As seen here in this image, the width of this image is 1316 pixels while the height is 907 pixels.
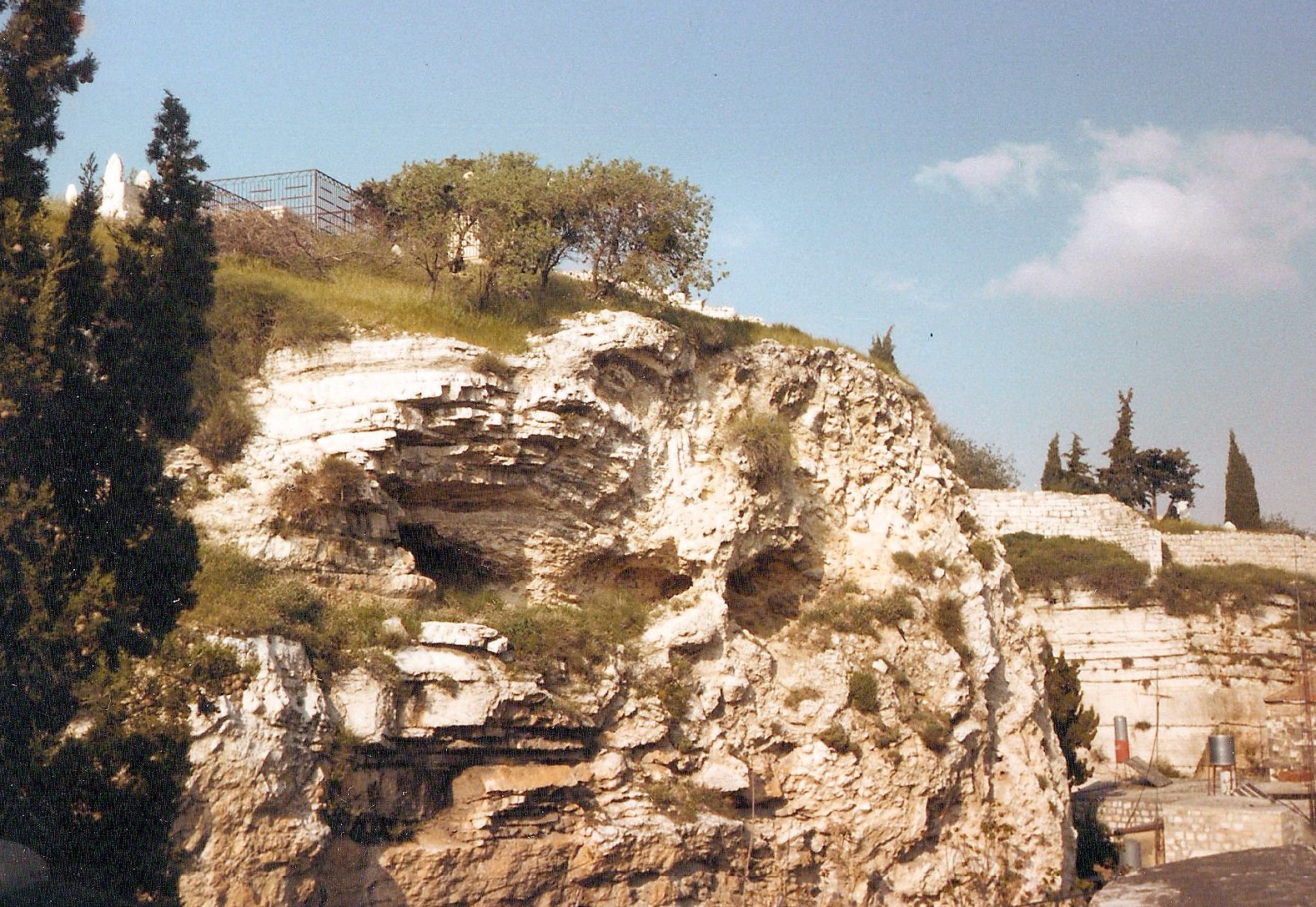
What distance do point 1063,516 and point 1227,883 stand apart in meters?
20.5

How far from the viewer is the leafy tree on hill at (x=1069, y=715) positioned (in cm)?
2406

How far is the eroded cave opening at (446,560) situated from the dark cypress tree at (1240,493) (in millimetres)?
26034

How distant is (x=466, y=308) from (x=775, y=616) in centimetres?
602

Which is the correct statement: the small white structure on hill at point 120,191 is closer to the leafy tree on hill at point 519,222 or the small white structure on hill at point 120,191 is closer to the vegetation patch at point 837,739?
the leafy tree on hill at point 519,222

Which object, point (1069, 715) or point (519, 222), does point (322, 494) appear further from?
point (1069, 715)

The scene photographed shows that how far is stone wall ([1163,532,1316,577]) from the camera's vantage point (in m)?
29.3

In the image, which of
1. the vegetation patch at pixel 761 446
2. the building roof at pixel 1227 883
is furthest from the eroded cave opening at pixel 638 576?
the building roof at pixel 1227 883

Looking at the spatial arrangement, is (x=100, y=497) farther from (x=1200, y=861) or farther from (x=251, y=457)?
(x=1200, y=861)

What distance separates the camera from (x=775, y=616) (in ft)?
60.3

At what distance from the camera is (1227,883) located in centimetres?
1103

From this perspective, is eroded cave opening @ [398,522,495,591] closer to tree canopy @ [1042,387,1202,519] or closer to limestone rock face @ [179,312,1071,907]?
limestone rock face @ [179,312,1071,907]

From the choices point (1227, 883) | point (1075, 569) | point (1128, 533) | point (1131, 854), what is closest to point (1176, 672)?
point (1075, 569)

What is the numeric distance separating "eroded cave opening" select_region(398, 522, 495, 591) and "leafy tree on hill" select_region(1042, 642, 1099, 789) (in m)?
11.4

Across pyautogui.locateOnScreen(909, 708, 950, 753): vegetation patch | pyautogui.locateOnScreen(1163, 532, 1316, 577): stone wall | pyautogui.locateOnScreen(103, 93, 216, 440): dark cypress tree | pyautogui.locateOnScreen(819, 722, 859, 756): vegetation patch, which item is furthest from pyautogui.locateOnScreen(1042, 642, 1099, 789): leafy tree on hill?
pyautogui.locateOnScreen(103, 93, 216, 440): dark cypress tree
